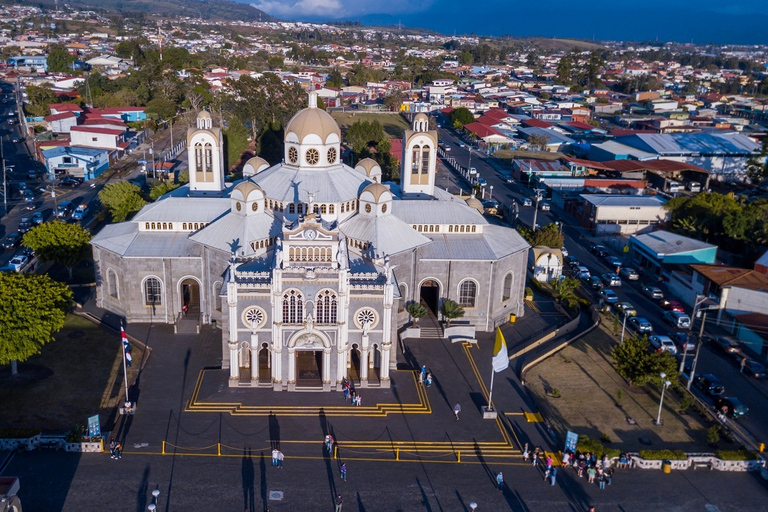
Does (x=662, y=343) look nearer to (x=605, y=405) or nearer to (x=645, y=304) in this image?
(x=645, y=304)

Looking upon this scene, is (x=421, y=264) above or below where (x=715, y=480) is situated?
above

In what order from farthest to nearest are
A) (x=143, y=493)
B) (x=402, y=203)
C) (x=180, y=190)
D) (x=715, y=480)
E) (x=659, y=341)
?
(x=180, y=190) → (x=402, y=203) → (x=659, y=341) → (x=715, y=480) → (x=143, y=493)

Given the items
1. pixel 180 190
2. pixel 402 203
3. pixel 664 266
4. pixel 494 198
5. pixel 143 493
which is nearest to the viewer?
pixel 143 493

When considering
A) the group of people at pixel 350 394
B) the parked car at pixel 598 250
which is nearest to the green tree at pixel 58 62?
the parked car at pixel 598 250

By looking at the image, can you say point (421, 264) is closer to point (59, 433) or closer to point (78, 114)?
point (59, 433)

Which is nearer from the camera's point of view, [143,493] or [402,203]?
[143,493]

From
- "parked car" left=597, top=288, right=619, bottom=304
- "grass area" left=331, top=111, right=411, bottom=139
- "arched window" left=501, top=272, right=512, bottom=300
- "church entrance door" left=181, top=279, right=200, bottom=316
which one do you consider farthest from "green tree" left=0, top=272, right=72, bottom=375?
"grass area" left=331, top=111, right=411, bottom=139

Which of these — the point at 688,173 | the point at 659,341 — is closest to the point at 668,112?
the point at 688,173

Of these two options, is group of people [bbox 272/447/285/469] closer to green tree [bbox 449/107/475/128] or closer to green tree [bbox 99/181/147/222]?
green tree [bbox 99/181/147/222]
